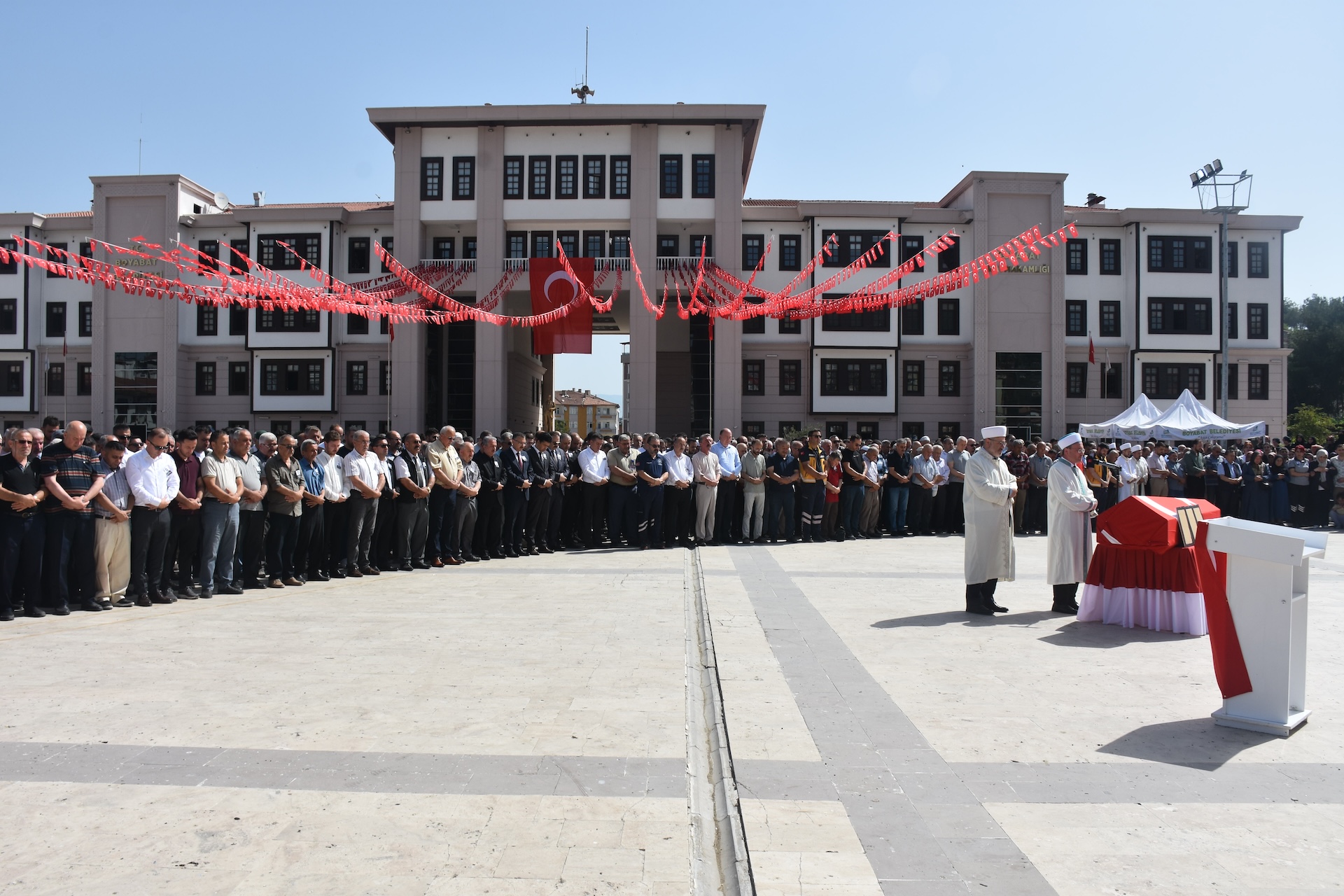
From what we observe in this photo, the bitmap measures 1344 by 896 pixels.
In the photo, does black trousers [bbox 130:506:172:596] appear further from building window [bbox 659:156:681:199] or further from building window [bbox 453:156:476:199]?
building window [bbox 659:156:681:199]

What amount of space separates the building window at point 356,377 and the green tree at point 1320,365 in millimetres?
59475

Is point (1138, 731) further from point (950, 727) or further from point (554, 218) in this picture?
point (554, 218)

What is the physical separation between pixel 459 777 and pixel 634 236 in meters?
32.2

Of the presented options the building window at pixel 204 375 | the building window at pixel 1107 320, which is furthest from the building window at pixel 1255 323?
the building window at pixel 204 375

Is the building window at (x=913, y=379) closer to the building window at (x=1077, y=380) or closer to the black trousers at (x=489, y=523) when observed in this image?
the building window at (x=1077, y=380)

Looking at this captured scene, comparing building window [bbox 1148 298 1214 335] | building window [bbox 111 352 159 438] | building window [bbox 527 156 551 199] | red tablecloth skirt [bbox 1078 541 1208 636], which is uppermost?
building window [bbox 527 156 551 199]

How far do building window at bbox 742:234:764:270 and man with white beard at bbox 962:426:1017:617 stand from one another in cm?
2791

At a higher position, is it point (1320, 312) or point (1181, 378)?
point (1320, 312)

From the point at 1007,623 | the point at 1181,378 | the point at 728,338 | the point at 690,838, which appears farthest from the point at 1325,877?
the point at 1181,378

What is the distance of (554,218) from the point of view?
35125 millimetres

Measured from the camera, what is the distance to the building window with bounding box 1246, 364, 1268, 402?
38.1 m

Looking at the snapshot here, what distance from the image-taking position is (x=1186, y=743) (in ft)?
16.3

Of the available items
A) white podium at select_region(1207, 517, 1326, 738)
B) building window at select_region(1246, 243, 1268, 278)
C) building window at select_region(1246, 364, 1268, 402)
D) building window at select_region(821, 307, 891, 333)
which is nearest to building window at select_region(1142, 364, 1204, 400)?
building window at select_region(1246, 364, 1268, 402)

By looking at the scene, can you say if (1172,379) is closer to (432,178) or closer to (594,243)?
(594,243)
